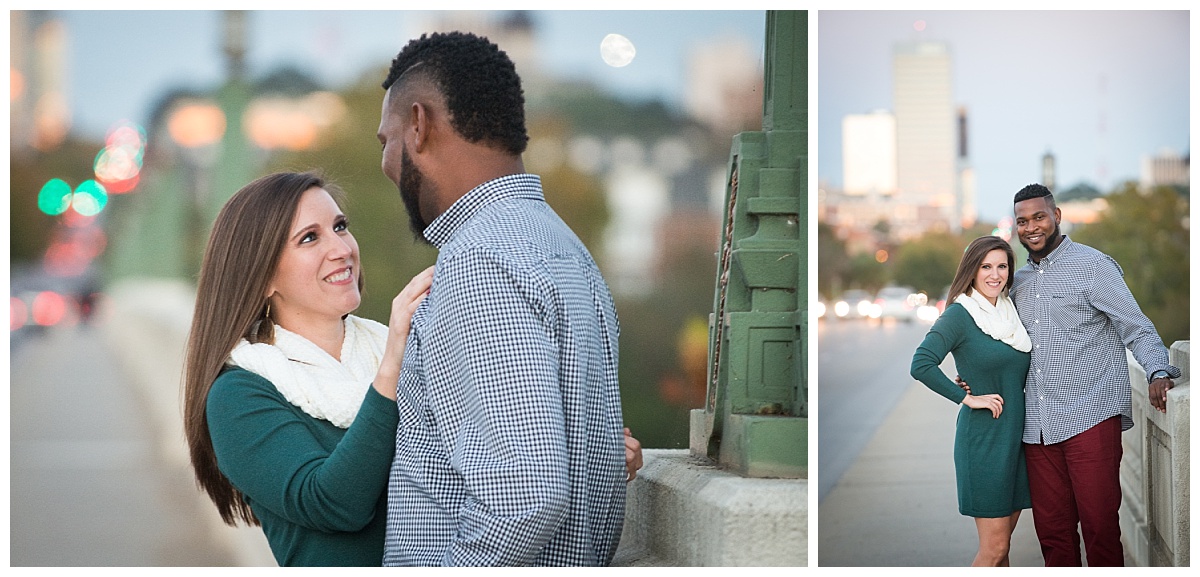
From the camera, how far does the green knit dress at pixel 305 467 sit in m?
2.09

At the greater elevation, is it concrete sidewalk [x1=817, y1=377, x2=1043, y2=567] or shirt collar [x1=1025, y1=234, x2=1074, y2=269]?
shirt collar [x1=1025, y1=234, x2=1074, y2=269]

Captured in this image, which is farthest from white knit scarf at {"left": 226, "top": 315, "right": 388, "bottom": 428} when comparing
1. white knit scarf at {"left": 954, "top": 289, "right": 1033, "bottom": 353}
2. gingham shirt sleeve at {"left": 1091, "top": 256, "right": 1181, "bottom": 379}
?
gingham shirt sleeve at {"left": 1091, "top": 256, "right": 1181, "bottom": 379}

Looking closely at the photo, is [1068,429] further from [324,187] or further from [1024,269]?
[324,187]

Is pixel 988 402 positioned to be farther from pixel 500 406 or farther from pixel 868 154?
pixel 500 406

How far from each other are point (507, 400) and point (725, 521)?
686 mm

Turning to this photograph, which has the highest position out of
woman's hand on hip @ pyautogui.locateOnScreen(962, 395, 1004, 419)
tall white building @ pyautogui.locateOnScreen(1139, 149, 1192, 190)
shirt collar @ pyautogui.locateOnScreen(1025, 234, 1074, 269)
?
tall white building @ pyautogui.locateOnScreen(1139, 149, 1192, 190)

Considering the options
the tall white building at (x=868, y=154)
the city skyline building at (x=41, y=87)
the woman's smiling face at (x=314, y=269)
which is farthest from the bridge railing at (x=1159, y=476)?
the city skyline building at (x=41, y=87)

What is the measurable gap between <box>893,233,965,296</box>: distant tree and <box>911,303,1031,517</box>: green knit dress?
0.35 ft

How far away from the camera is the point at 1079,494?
10.0ft

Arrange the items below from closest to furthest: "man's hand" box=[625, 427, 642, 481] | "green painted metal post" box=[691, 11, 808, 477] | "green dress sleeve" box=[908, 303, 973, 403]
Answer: "man's hand" box=[625, 427, 642, 481] → "green painted metal post" box=[691, 11, 808, 477] → "green dress sleeve" box=[908, 303, 973, 403]

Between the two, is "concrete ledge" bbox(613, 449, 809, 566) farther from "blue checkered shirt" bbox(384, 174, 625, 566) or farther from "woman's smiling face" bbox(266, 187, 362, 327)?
"woman's smiling face" bbox(266, 187, 362, 327)

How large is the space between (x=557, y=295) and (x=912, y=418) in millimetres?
4828

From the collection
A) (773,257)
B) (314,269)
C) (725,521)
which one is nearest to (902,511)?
(773,257)

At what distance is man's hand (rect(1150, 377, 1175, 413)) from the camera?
9.34 feet
